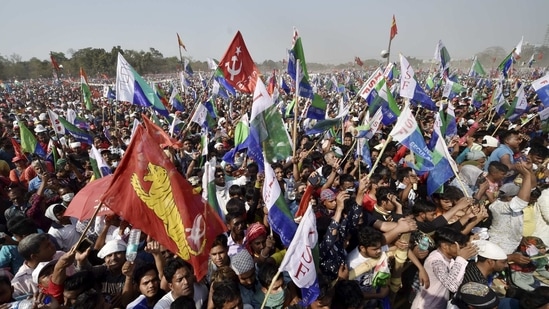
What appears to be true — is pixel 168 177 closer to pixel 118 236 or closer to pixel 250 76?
pixel 118 236

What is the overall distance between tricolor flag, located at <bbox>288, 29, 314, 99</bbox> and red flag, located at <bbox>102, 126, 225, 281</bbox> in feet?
11.8

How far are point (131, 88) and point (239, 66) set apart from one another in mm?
2255

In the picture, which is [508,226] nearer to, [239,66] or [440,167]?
[440,167]

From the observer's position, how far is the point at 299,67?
5.75m

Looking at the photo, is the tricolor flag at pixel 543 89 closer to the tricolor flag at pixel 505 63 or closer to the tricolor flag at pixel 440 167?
the tricolor flag at pixel 440 167

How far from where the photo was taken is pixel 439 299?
2758 millimetres

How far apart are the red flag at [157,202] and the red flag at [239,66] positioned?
364 cm

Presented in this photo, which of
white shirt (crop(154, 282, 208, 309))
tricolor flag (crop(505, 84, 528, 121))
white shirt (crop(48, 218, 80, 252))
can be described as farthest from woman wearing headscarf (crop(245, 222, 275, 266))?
tricolor flag (crop(505, 84, 528, 121))

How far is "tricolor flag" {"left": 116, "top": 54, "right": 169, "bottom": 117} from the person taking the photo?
20.0 ft

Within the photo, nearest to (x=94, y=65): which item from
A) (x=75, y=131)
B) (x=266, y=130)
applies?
(x=75, y=131)

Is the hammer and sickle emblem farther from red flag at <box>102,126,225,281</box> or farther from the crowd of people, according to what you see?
red flag at <box>102,126,225,281</box>

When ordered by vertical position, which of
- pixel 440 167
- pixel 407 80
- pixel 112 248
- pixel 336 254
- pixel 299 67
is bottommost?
pixel 336 254

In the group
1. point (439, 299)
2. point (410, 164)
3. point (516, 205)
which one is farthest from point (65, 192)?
point (516, 205)

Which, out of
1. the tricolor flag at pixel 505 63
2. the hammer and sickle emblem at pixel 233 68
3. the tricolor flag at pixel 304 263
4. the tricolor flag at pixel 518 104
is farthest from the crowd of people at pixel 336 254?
the tricolor flag at pixel 505 63
